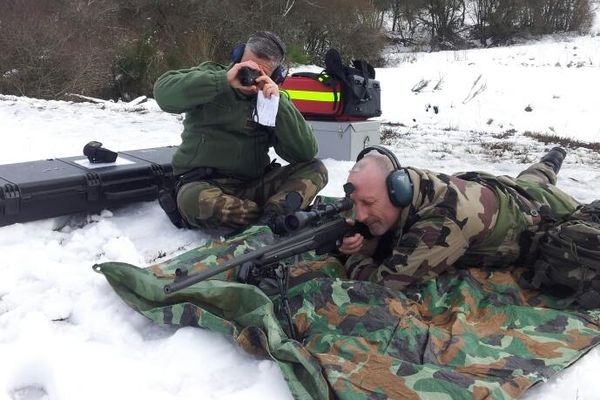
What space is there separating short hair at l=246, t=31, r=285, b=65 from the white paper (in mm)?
202

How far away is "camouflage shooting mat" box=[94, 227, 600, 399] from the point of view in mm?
1812

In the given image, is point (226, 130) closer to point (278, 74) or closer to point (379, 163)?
point (278, 74)

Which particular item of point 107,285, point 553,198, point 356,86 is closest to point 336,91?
point 356,86

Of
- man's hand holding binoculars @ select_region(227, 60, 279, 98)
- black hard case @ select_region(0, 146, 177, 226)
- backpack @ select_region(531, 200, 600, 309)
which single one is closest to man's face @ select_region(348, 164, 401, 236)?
backpack @ select_region(531, 200, 600, 309)

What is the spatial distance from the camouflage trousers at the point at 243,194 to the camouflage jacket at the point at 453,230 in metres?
0.75

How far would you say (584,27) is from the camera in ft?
73.4

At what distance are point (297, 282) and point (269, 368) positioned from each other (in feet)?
1.79

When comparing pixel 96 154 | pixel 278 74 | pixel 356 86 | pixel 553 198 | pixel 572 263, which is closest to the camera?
pixel 572 263

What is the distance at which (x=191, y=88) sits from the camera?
3.04 metres

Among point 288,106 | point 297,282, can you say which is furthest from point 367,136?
point 297,282

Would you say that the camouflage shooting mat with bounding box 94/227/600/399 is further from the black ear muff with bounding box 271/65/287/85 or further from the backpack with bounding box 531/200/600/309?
the black ear muff with bounding box 271/65/287/85

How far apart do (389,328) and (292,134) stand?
143cm

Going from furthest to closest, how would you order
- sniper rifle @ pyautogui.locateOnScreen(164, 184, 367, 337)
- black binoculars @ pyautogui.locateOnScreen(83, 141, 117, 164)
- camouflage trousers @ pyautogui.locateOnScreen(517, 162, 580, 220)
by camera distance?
black binoculars @ pyautogui.locateOnScreen(83, 141, 117, 164)
camouflage trousers @ pyautogui.locateOnScreen(517, 162, 580, 220)
sniper rifle @ pyautogui.locateOnScreen(164, 184, 367, 337)

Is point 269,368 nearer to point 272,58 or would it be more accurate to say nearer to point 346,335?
point 346,335
